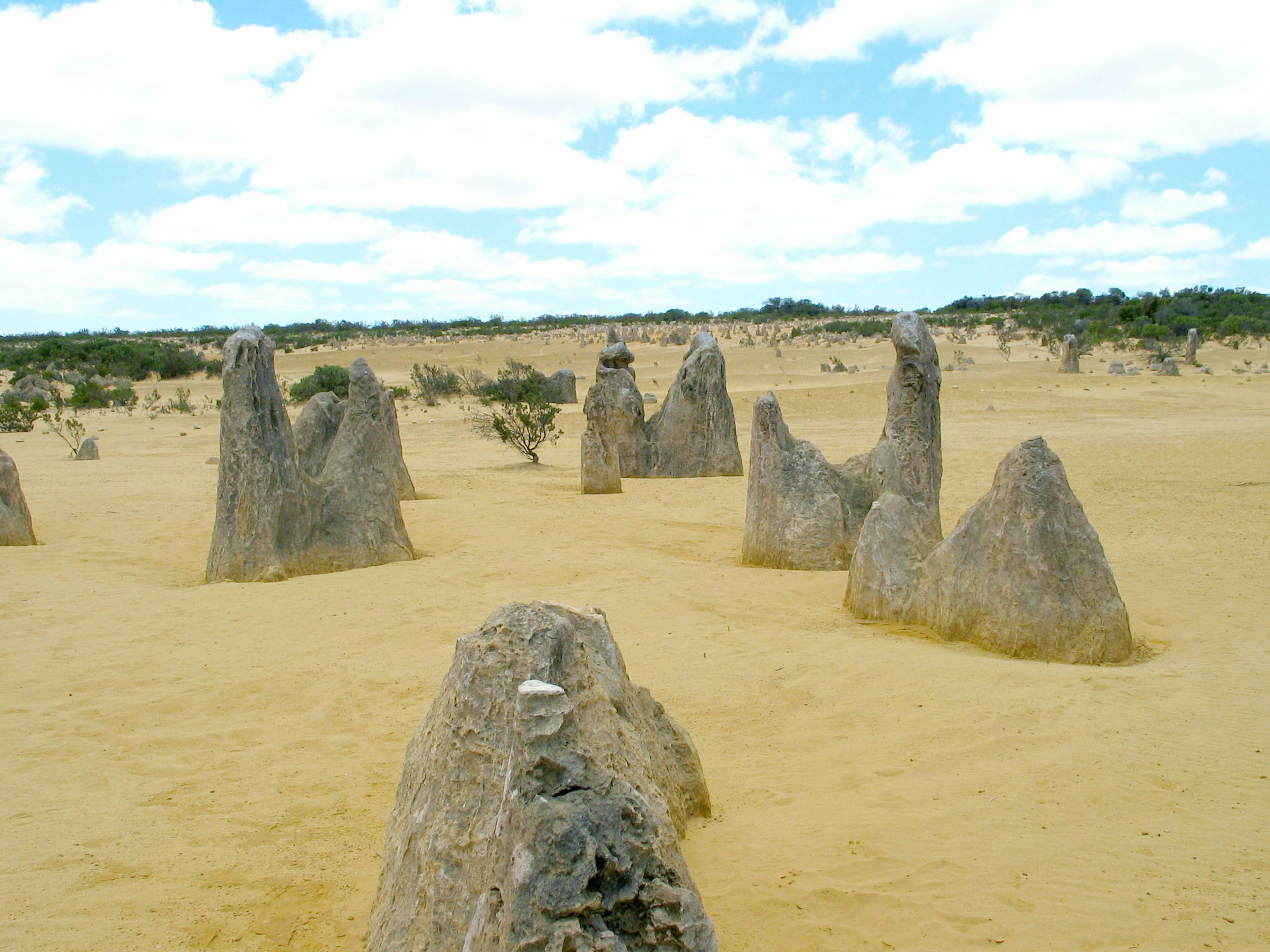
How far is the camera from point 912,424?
839 centimetres

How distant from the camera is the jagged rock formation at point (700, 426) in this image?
14.5 metres

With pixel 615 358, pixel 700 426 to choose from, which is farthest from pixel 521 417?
pixel 700 426

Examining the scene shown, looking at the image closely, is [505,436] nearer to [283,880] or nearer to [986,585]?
[986,585]

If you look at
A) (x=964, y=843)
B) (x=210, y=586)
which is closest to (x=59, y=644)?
(x=210, y=586)

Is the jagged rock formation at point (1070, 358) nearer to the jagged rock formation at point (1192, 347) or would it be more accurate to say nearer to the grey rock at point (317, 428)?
the jagged rock formation at point (1192, 347)

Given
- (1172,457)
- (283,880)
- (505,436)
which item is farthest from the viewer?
(505,436)

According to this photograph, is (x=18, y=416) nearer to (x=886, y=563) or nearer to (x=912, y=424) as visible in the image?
(x=912, y=424)

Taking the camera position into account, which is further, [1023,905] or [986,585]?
[986,585]

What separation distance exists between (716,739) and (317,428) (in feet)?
24.1

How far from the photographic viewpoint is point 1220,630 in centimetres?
617

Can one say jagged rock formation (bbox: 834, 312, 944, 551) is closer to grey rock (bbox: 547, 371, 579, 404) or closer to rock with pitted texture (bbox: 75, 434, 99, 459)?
rock with pitted texture (bbox: 75, 434, 99, 459)

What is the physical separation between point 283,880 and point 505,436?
1375cm

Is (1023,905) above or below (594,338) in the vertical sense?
below

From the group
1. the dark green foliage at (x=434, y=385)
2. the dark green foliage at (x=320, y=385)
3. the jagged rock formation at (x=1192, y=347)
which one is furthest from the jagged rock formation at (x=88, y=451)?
the jagged rock formation at (x=1192, y=347)
